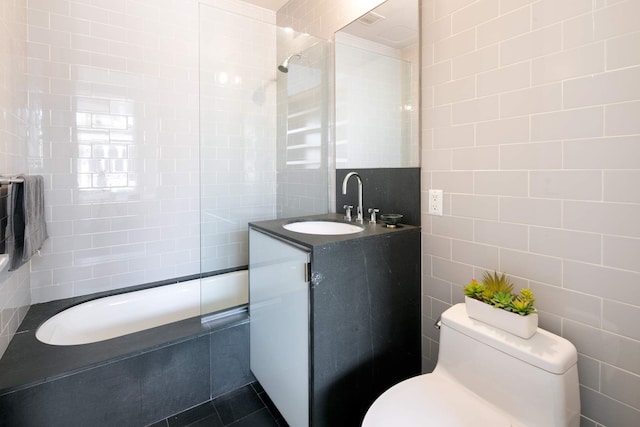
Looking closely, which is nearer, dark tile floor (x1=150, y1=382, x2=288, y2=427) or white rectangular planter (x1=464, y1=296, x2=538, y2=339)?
white rectangular planter (x1=464, y1=296, x2=538, y2=339)

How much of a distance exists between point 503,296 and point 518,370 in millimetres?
247

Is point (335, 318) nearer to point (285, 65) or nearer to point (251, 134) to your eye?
point (251, 134)

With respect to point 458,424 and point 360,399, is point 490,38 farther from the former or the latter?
point 360,399

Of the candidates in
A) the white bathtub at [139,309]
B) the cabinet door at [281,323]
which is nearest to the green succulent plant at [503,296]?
the cabinet door at [281,323]

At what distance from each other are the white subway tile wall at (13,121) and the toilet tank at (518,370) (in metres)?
2.08

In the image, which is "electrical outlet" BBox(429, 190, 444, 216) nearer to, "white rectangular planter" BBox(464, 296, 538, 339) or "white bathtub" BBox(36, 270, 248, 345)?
"white rectangular planter" BBox(464, 296, 538, 339)

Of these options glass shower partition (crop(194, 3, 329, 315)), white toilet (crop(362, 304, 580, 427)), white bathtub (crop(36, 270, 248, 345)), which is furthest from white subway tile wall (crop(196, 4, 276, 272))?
white toilet (crop(362, 304, 580, 427))

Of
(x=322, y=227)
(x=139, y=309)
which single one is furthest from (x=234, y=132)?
(x=139, y=309)

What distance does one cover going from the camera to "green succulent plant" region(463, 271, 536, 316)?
1.10m

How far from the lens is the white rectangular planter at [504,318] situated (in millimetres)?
1083

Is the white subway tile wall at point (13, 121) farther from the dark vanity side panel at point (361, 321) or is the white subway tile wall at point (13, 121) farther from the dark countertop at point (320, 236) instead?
the dark vanity side panel at point (361, 321)

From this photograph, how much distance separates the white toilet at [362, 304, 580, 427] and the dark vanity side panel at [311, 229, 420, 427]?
290 millimetres

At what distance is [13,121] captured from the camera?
168cm

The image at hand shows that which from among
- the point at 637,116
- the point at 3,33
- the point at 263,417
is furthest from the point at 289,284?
the point at 3,33
